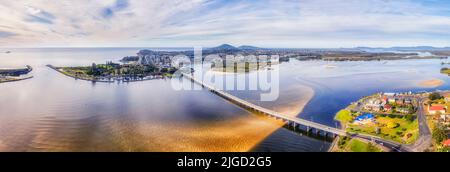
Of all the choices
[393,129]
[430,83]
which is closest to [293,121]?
[393,129]

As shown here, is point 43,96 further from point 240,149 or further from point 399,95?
point 399,95

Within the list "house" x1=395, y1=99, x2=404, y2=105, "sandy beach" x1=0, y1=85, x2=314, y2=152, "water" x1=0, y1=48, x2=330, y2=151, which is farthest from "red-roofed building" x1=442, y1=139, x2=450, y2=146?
"house" x1=395, y1=99, x2=404, y2=105

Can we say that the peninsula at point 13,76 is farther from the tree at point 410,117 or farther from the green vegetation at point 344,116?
the tree at point 410,117

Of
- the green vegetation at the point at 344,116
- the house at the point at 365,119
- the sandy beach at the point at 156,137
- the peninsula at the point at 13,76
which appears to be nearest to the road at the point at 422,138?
the house at the point at 365,119

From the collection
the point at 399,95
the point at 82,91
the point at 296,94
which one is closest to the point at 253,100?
the point at 296,94
